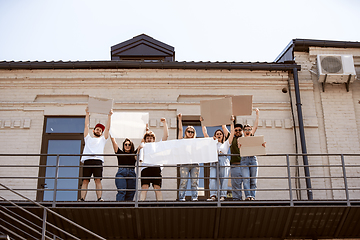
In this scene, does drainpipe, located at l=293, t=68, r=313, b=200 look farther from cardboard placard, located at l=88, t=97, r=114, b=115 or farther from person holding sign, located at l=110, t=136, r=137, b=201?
cardboard placard, located at l=88, t=97, r=114, b=115

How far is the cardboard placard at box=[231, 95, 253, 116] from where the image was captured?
10211 millimetres

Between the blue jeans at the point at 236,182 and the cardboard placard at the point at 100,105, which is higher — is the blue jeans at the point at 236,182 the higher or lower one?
the lower one

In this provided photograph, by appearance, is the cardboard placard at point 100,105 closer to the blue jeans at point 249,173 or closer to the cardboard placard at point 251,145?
the cardboard placard at point 251,145

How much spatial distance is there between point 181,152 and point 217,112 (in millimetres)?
1130

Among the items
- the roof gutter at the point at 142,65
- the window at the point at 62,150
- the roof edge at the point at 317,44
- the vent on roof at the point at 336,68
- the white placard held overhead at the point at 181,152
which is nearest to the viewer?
the white placard held overhead at the point at 181,152

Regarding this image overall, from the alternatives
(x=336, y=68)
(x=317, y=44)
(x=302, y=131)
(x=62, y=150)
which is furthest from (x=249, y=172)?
(x=62, y=150)

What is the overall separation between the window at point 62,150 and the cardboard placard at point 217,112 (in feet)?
12.0

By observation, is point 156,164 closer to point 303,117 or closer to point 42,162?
point 42,162

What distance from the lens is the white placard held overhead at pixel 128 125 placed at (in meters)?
10.9

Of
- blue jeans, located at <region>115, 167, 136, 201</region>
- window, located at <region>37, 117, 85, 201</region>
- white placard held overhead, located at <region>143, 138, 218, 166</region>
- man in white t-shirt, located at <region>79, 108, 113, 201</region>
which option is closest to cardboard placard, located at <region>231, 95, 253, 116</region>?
white placard held overhead, located at <region>143, 138, 218, 166</region>

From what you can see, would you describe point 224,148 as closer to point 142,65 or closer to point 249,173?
point 249,173

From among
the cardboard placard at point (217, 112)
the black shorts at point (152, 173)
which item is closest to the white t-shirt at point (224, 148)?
the cardboard placard at point (217, 112)

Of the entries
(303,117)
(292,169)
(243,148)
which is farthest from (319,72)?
(243,148)

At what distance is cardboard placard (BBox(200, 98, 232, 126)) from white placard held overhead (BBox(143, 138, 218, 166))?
0.40 m
